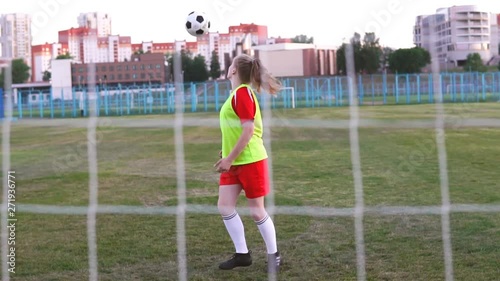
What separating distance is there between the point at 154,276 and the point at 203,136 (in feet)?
37.7

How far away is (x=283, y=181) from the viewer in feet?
26.7

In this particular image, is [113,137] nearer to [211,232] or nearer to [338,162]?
[338,162]

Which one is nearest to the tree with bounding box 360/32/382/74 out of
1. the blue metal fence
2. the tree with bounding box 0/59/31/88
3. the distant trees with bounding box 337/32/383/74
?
the distant trees with bounding box 337/32/383/74

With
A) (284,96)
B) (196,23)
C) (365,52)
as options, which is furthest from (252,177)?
(284,96)

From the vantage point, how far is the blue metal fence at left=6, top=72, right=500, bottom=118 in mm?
29156

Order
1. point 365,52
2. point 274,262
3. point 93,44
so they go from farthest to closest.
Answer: point 365,52
point 93,44
point 274,262

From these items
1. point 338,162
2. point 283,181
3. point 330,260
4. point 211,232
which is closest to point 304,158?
point 338,162

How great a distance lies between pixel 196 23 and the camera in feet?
14.2

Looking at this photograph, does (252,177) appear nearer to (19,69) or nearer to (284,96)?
(19,69)

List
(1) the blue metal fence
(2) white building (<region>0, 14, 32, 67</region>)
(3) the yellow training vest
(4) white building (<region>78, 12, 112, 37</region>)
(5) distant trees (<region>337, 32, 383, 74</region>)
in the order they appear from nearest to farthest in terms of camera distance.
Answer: (3) the yellow training vest < (2) white building (<region>0, 14, 32, 67</region>) < (4) white building (<region>78, 12, 112, 37</region>) < (5) distant trees (<region>337, 32, 383, 74</region>) < (1) the blue metal fence

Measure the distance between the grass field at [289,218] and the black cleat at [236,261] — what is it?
5 cm

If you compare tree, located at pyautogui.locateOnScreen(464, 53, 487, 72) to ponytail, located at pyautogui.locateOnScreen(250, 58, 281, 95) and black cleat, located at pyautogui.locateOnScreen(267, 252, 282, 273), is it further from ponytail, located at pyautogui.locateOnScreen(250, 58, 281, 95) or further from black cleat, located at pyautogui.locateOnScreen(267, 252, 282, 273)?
black cleat, located at pyautogui.locateOnScreen(267, 252, 282, 273)

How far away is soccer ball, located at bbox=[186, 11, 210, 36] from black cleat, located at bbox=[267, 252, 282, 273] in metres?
1.27

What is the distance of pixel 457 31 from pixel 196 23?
1427mm
